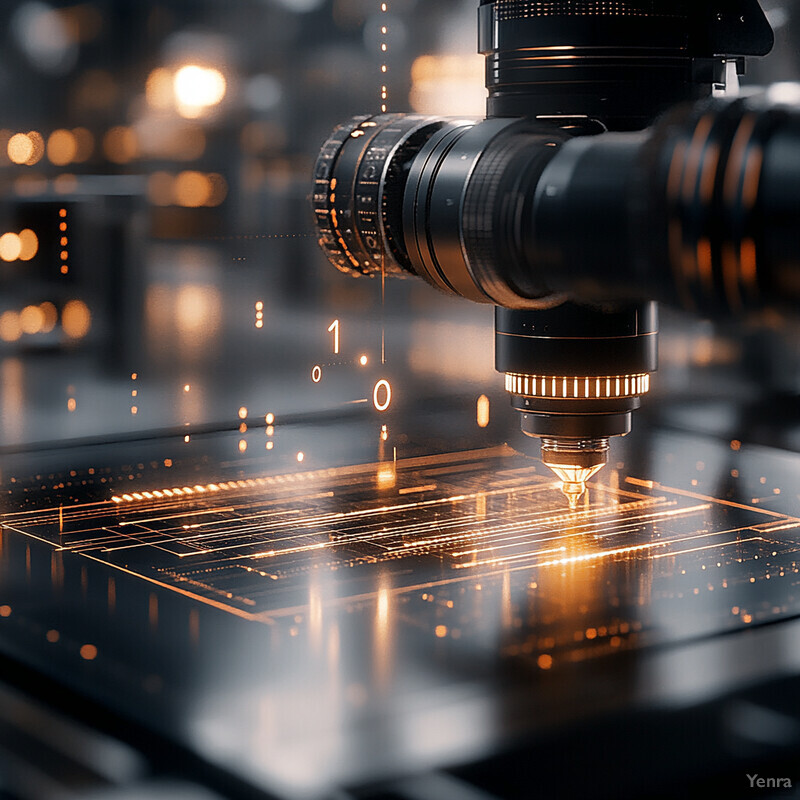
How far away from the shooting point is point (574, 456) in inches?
35.3

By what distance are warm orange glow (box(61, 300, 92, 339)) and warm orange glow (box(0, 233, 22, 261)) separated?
0.05m

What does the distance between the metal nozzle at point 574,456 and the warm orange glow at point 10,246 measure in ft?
1.16

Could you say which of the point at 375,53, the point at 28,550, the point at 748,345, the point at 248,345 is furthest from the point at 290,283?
the point at 748,345

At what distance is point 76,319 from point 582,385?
34 cm

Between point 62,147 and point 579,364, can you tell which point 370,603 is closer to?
point 579,364

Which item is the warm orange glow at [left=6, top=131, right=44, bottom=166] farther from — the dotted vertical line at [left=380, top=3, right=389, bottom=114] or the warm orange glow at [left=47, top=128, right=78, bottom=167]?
the dotted vertical line at [left=380, top=3, right=389, bottom=114]

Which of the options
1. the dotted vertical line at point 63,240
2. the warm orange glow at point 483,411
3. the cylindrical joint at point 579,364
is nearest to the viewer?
the cylindrical joint at point 579,364

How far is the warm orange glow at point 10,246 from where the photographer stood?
0.94 meters

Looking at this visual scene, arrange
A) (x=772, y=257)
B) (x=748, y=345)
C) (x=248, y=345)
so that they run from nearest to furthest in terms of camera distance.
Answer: (x=772, y=257)
(x=248, y=345)
(x=748, y=345)

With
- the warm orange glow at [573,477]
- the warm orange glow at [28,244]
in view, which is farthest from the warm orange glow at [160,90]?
the warm orange glow at [573,477]

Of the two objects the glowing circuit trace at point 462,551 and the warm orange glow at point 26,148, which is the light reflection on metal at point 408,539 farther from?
the warm orange glow at point 26,148

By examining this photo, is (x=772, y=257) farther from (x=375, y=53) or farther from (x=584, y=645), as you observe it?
(x=375, y=53)

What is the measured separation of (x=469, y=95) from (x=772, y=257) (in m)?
0.60

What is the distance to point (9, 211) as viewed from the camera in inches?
36.9
